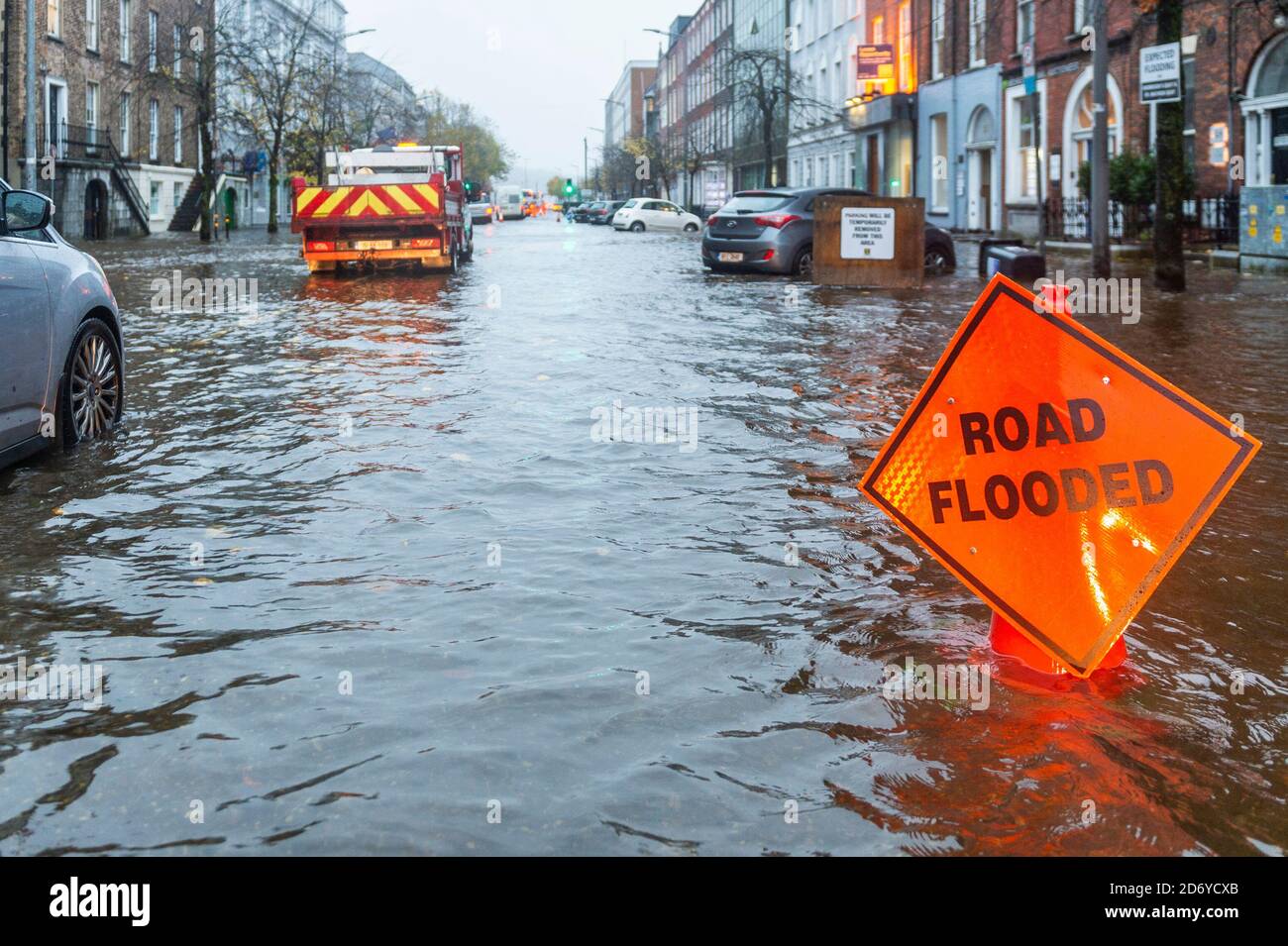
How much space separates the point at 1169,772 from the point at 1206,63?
25.7m

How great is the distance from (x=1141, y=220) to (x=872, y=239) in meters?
9.36

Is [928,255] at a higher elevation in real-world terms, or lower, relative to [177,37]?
lower

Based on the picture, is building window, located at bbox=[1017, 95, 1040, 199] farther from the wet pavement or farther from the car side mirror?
the car side mirror

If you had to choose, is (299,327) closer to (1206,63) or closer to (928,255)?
(928,255)

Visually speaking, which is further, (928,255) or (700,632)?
(928,255)

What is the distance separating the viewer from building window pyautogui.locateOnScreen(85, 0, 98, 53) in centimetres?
4922

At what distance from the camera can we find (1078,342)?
425 centimetres

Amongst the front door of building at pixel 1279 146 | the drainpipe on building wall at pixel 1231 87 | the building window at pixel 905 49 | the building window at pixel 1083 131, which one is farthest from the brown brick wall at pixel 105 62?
the front door of building at pixel 1279 146

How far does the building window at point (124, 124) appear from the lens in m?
53.3

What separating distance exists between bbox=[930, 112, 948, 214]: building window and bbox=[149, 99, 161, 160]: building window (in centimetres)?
2935
